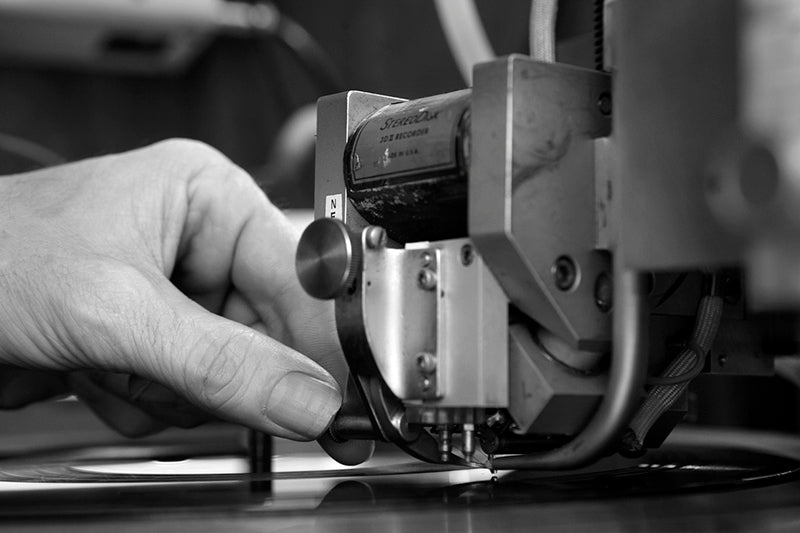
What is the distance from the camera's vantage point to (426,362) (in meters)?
0.70

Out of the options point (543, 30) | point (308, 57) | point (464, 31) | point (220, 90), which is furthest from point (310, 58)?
point (543, 30)

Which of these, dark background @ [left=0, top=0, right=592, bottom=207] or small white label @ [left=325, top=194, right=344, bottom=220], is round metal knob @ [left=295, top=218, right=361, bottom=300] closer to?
small white label @ [left=325, top=194, right=344, bottom=220]

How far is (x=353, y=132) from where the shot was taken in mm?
806

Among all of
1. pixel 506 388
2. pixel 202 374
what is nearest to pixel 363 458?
pixel 202 374

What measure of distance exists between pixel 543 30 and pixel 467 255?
0.25 m

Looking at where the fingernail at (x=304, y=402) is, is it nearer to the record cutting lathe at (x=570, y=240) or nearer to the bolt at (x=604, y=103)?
the record cutting lathe at (x=570, y=240)

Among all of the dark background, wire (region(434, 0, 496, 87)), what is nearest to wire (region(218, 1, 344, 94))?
the dark background

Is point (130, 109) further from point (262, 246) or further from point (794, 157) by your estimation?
point (794, 157)

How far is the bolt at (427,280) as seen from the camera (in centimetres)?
71

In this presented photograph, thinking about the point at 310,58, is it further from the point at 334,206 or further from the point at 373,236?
the point at 373,236

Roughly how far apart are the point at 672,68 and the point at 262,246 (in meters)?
0.55

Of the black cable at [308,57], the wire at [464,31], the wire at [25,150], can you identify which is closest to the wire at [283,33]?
the black cable at [308,57]

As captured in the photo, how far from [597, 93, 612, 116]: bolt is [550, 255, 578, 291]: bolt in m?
0.10

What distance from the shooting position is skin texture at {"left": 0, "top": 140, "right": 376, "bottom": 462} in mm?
814
